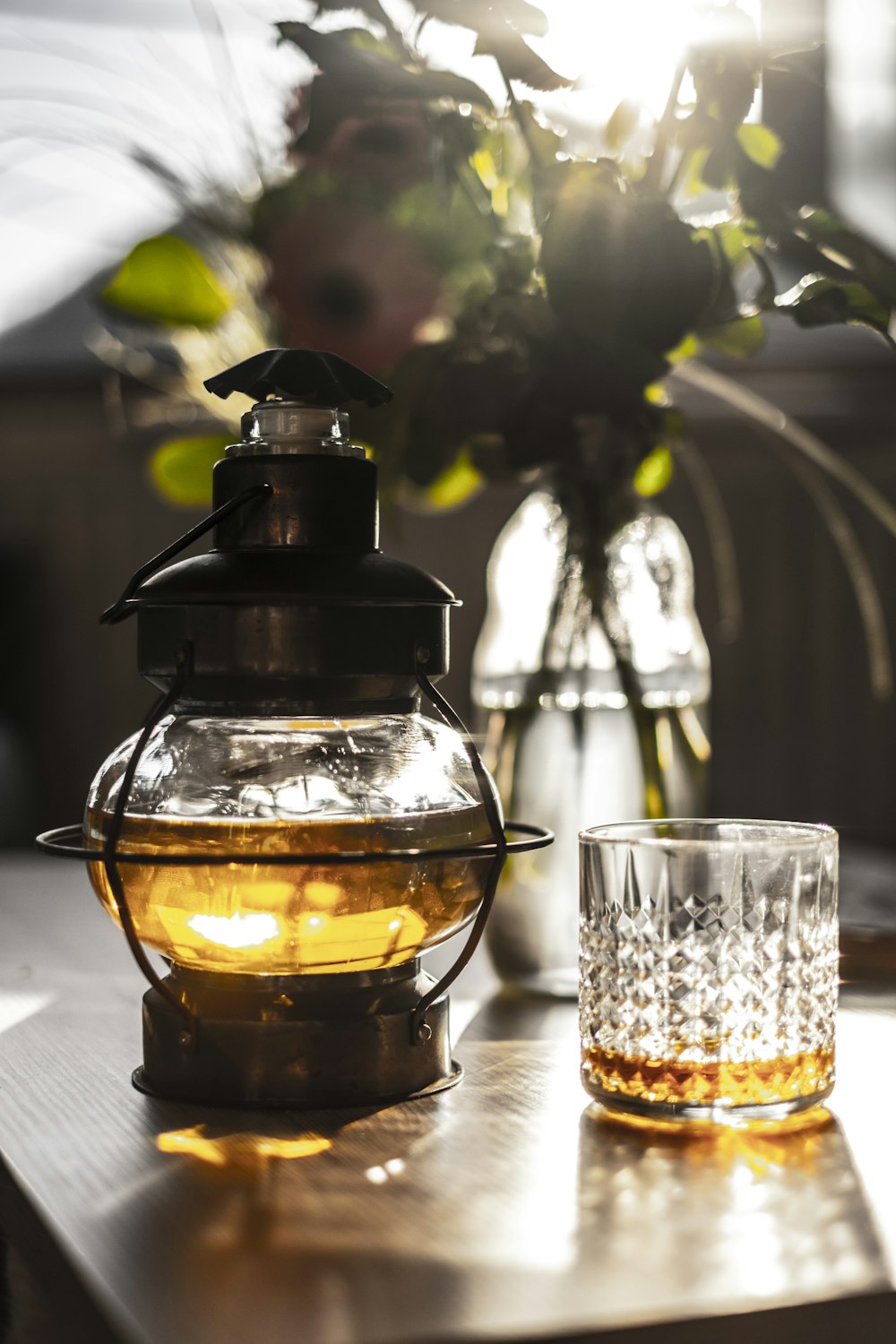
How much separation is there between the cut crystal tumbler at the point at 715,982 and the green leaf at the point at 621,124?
19.1 inches

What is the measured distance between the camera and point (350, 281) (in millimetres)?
913

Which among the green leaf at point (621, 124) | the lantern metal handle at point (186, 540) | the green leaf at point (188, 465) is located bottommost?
the lantern metal handle at point (186, 540)

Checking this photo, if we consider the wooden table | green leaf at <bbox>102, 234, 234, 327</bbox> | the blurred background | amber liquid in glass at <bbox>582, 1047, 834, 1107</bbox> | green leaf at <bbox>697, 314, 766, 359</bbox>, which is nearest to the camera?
the wooden table

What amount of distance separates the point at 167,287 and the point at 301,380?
0.42 metres

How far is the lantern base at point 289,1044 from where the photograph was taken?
57 cm

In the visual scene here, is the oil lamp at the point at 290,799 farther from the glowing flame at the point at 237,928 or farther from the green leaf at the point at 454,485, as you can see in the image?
the green leaf at the point at 454,485

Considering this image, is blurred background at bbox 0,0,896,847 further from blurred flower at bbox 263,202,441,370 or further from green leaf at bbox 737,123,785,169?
green leaf at bbox 737,123,785,169

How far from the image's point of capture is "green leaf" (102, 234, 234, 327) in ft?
3.16

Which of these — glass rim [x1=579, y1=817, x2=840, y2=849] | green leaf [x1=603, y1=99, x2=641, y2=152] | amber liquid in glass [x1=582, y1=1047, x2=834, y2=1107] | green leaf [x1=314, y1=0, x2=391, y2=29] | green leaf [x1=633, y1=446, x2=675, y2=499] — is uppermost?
green leaf [x1=314, y1=0, x2=391, y2=29]

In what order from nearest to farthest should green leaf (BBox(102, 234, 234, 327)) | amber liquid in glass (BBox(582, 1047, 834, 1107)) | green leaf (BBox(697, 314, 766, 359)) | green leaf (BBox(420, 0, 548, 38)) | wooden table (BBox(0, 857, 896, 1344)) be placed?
wooden table (BBox(0, 857, 896, 1344)), amber liquid in glass (BBox(582, 1047, 834, 1107)), green leaf (BBox(420, 0, 548, 38)), green leaf (BBox(697, 314, 766, 359)), green leaf (BBox(102, 234, 234, 327))

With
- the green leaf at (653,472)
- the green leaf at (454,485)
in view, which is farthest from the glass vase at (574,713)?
the green leaf at (454,485)

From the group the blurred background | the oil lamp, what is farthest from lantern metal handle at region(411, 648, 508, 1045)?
the blurred background

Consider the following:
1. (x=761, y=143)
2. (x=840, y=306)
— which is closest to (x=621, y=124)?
(x=761, y=143)

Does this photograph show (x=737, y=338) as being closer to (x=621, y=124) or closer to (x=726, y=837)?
(x=621, y=124)
